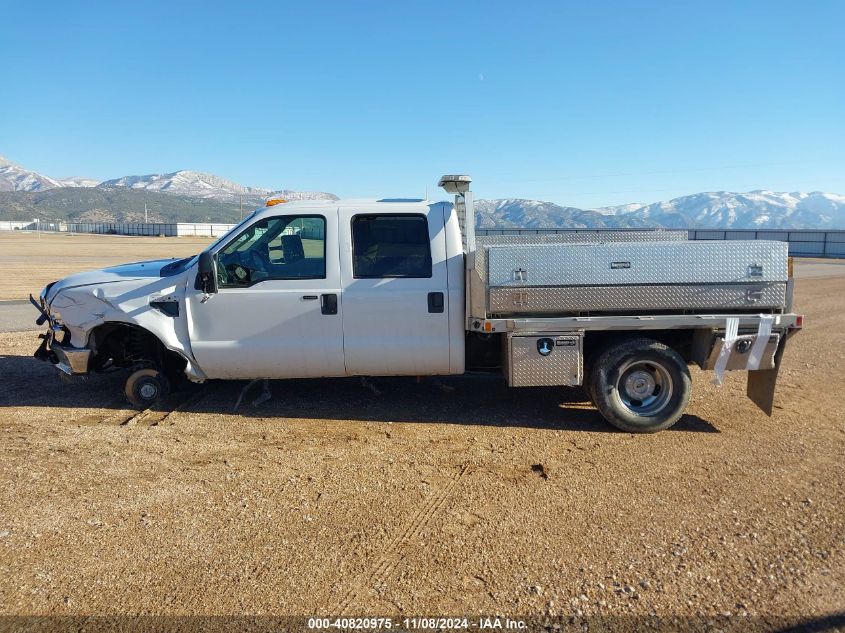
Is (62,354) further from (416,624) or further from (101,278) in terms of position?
(416,624)

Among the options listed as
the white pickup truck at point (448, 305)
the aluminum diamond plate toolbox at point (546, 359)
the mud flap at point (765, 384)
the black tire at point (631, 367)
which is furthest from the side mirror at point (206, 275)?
the mud flap at point (765, 384)

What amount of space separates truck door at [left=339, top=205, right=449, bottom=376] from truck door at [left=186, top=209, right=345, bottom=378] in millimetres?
137

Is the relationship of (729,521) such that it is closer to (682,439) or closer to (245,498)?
(682,439)

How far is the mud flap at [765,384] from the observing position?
556 centimetres

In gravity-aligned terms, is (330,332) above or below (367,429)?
above

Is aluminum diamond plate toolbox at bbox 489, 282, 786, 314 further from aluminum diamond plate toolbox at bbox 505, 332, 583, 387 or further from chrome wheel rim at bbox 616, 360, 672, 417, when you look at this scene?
chrome wheel rim at bbox 616, 360, 672, 417

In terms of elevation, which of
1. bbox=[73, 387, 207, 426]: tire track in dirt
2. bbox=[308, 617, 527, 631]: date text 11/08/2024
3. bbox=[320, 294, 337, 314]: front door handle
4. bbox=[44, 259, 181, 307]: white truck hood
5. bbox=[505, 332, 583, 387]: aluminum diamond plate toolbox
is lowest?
bbox=[308, 617, 527, 631]: date text 11/08/2024

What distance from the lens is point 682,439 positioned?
550 cm

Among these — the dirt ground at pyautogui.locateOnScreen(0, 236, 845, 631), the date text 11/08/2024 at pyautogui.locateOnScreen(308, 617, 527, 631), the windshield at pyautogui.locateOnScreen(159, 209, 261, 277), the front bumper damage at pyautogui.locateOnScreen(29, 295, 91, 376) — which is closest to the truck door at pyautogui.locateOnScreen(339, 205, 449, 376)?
the dirt ground at pyautogui.locateOnScreen(0, 236, 845, 631)

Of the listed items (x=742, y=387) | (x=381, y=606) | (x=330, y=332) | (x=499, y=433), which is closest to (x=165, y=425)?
(x=330, y=332)

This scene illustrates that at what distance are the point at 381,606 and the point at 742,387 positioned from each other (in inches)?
227

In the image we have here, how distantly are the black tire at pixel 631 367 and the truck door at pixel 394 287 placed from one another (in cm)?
145

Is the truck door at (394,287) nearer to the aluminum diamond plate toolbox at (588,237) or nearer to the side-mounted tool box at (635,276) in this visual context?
the side-mounted tool box at (635,276)

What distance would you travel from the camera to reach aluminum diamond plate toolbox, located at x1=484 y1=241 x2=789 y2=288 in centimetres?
520
